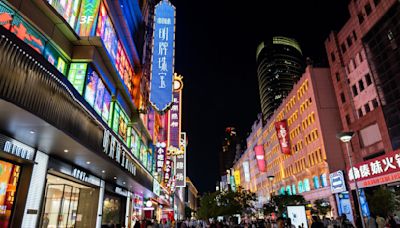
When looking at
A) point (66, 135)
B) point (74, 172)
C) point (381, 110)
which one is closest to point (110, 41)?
point (74, 172)

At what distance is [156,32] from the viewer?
3109 centimetres

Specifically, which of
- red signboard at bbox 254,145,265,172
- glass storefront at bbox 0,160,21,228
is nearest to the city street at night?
glass storefront at bbox 0,160,21,228

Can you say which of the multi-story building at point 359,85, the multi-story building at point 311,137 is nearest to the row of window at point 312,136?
the multi-story building at point 311,137

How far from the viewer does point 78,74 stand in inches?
687

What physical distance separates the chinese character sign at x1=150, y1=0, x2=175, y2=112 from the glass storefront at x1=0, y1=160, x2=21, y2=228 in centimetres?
1745

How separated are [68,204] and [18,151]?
9.25m

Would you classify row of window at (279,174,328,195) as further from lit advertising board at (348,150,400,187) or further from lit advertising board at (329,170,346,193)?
lit advertising board at (348,150,400,187)

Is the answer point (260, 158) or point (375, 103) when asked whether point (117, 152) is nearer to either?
point (375, 103)

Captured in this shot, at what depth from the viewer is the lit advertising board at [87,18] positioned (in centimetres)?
1794

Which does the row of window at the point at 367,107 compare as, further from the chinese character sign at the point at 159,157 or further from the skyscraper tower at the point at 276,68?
the skyscraper tower at the point at 276,68

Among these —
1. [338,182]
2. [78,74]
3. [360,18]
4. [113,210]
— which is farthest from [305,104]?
[78,74]

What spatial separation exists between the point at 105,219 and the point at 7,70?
19.1 m

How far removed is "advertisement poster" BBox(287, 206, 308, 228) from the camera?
14.9 meters

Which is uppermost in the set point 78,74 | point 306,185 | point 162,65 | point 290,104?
point 290,104
